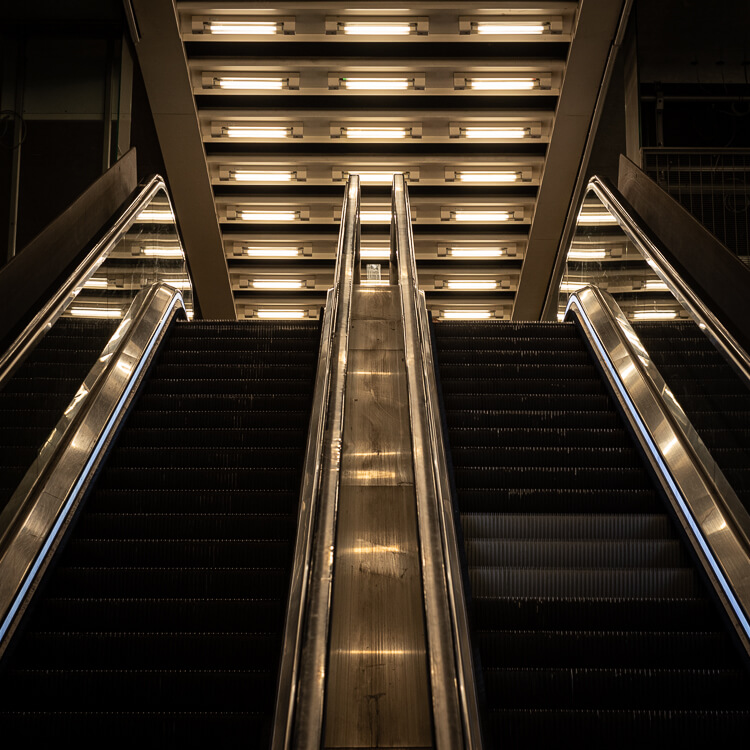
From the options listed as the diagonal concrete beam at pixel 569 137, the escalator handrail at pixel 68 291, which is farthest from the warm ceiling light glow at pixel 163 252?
the diagonal concrete beam at pixel 569 137

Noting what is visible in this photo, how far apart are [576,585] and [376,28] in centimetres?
Answer: 688

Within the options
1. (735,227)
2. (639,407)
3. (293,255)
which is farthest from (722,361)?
(293,255)

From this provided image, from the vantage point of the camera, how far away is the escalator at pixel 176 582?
2.97 m

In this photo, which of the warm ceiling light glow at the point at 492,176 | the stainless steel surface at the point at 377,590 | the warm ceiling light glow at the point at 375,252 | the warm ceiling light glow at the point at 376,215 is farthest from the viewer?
the warm ceiling light glow at the point at 375,252

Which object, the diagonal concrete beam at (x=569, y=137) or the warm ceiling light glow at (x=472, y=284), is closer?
the diagonal concrete beam at (x=569, y=137)

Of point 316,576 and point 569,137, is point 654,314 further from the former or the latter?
point 569,137

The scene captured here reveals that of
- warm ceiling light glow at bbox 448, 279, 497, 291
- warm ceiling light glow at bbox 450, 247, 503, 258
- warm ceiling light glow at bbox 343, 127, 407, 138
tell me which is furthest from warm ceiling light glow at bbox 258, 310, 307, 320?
warm ceiling light glow at bbox 343, 127, 407, 138

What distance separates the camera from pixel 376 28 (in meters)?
8.91

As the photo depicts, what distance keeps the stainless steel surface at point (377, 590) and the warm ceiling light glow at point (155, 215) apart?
2270 millimetres

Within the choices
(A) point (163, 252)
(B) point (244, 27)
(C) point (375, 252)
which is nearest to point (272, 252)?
(C) point (375, 252)

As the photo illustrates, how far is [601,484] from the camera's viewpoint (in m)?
4.20

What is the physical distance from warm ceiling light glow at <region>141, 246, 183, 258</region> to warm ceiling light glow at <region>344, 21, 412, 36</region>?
3036 millimetres

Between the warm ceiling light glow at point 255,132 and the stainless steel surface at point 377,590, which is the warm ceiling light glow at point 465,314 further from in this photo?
the stainless steel surface at point 377,590

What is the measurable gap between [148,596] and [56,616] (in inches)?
13.4
